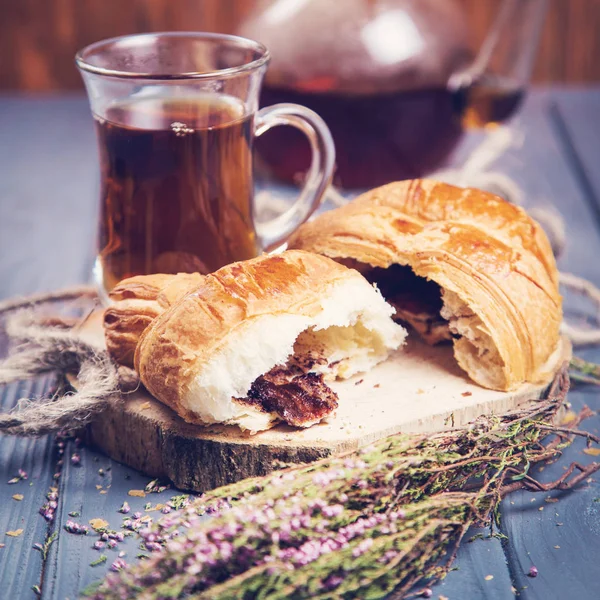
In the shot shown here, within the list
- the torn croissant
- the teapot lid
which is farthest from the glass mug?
the teapot lid

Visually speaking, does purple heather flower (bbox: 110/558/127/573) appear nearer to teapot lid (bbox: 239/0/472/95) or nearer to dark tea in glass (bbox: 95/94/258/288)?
dark tea in glass (bbox: 95/94/258/288)

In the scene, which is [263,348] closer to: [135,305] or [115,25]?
[135,305]

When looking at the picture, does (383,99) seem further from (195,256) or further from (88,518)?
(88,518)

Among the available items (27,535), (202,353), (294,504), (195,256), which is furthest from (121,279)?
(294,504)

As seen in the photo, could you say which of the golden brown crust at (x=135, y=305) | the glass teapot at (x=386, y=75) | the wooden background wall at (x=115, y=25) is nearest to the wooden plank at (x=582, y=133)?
the wooden background wall at (x=115, y=25)

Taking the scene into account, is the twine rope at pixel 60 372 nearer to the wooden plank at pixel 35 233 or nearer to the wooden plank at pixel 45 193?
the wooden plank at pixel 35 233

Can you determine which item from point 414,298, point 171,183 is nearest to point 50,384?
point 171,183
